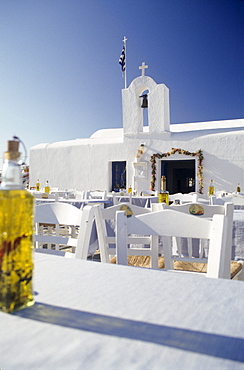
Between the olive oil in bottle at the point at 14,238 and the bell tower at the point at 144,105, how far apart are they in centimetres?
1049

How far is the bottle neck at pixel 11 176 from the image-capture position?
1.87ft

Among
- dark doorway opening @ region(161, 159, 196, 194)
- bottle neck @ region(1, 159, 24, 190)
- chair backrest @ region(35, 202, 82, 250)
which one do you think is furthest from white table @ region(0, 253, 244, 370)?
dark doorway opening @ region(161, 159, 196, 194)

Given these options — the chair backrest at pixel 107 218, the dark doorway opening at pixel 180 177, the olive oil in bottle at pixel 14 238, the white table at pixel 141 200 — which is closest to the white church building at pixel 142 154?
the white table at pixel 141 200

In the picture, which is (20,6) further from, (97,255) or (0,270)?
(0,270)

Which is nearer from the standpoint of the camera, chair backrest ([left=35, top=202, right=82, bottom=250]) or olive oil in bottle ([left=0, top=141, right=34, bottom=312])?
olive oil in bottle ([left=0, top=141, right=34, bottom=312])

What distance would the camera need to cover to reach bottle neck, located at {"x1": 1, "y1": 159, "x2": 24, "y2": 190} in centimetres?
57

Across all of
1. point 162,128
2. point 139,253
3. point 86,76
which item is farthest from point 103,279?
point 86,76

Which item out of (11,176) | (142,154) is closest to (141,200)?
(11,176)

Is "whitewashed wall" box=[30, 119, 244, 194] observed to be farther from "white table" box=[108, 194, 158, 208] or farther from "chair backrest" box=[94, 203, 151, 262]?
"chair backrest" box=[94, 203, 151, 262]

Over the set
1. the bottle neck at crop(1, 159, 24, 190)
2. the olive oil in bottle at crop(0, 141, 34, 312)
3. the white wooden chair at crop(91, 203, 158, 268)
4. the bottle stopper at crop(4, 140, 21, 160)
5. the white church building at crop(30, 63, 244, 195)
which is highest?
the white church building at crop(30, 63, 244, 195)

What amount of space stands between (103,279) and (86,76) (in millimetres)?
14294

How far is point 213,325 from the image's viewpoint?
537 mm

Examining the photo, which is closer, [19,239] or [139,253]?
[19,239]

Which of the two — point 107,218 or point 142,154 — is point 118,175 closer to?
point 142,154
